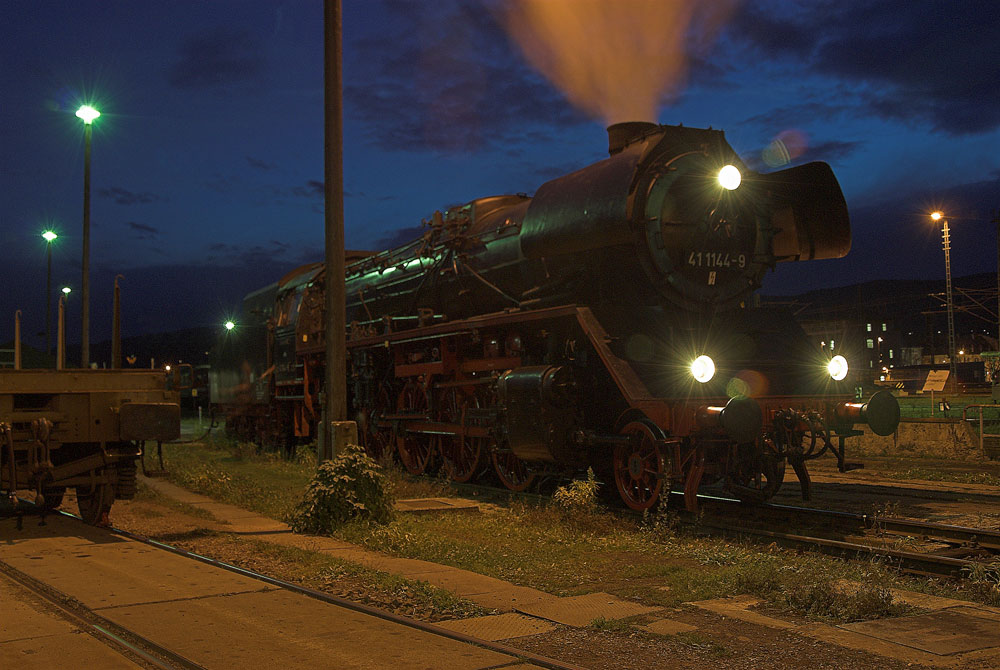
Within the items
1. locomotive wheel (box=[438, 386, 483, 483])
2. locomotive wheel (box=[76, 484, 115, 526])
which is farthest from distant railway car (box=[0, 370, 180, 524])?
locomotive wheel (box=[438, 386, 483, 483])

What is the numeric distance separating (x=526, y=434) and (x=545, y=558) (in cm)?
276

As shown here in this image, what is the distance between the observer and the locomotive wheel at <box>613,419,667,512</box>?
30.4 ft

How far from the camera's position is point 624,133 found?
1055 cm

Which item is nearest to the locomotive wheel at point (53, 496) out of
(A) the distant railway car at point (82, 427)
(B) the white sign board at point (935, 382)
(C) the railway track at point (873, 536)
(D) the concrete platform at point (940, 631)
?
(A) the distant railway car at point (82, 427)

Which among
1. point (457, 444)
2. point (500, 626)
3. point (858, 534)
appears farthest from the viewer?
point (457, 444)

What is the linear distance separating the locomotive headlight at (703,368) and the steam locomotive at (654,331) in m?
0.01

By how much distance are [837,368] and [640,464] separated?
8.56 feet

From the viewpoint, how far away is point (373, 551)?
8.32 meters

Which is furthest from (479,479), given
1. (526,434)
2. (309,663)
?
(309,663)

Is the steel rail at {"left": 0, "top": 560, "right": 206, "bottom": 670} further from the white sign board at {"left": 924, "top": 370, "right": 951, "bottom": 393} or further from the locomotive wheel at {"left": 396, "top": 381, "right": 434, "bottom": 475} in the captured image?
the white sign board at {"left": 924, "top": 370, "right": 951, "bottom": 393}

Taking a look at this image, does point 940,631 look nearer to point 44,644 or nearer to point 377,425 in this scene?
point 44,644

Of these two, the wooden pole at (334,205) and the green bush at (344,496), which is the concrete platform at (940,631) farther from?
the wooden pole at (334,205)

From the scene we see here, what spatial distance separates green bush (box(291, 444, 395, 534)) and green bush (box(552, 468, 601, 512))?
178 centimetres

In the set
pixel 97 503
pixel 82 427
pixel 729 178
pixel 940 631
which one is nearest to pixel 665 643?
pixel 940 631
